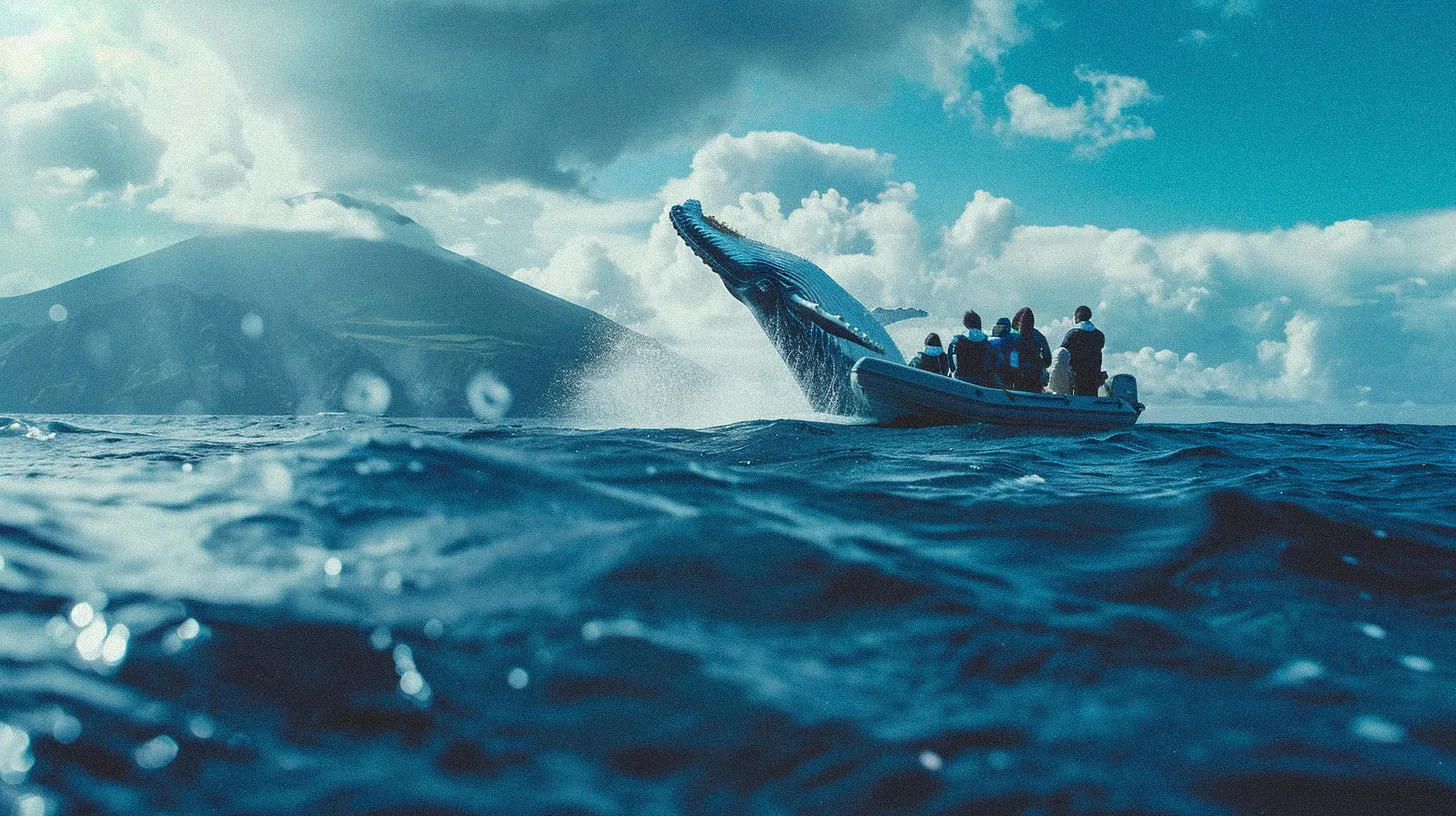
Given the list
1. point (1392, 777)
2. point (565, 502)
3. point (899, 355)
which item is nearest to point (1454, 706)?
point (1392, 777)

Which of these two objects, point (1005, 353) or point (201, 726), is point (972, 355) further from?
point (201, 726)

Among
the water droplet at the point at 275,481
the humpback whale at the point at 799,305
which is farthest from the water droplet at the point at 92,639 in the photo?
the humpback whale at the point at 799,305

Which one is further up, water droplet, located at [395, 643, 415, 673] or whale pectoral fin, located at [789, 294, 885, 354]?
whale pectoral fin, located at [789, 294, 885, 354]

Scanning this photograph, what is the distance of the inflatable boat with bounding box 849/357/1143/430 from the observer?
15.7 m

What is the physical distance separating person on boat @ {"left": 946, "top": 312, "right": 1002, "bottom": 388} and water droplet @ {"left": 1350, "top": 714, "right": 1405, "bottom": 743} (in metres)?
15.2

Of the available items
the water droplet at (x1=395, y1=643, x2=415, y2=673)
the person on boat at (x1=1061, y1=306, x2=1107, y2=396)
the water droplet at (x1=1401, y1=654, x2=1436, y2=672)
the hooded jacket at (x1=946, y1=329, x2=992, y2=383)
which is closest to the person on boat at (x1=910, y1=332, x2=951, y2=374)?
the hooded jacket at (x1=946, y1=329, x2=992, y2=383)

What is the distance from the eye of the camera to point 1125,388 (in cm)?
1784

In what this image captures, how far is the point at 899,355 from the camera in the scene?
19.5m

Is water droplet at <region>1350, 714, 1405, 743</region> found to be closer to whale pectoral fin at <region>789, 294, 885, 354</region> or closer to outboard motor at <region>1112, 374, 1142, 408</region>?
whale pectoral fin at <region>789, 294, 885, 354</region>

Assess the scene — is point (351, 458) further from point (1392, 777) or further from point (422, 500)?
point (1392, 777)

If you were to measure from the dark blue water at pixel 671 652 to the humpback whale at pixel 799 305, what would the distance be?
14.1 m

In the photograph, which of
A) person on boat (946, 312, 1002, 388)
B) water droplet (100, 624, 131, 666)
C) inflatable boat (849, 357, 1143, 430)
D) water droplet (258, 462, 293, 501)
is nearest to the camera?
water droplet (100, 624, 131, 666)

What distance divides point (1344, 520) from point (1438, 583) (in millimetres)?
1200

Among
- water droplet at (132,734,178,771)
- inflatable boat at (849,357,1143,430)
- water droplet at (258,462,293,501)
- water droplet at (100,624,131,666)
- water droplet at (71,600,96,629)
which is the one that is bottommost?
water droplet at (132,734,178,771)
